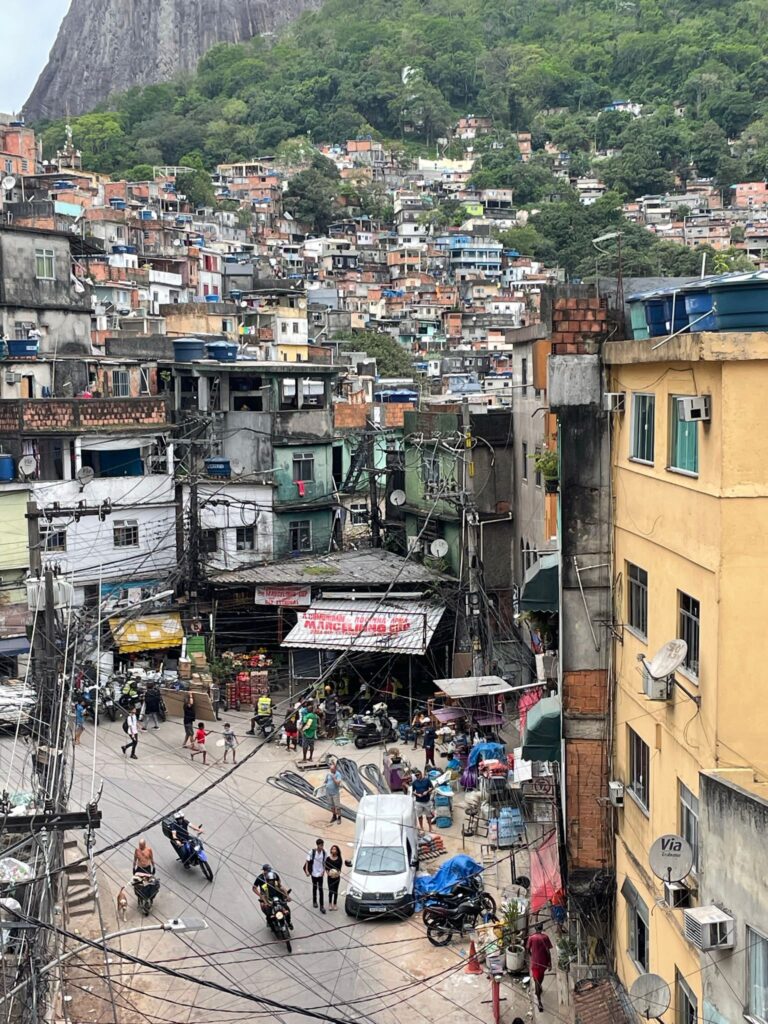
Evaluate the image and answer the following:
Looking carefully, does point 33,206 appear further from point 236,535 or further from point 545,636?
point 545,636

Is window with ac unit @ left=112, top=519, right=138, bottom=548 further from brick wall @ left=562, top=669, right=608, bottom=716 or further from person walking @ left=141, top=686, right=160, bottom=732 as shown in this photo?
brick wall @ left=562, top=669, right=608, bottom=716

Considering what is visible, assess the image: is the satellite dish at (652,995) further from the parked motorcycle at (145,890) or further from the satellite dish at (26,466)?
the satellite dish at (26,466)

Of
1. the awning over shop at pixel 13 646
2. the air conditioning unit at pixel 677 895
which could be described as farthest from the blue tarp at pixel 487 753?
the air conditioning unit at pixel 677 895

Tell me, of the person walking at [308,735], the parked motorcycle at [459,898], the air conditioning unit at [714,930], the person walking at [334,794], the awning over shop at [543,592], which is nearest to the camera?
the air conditioning unit at [714,930]

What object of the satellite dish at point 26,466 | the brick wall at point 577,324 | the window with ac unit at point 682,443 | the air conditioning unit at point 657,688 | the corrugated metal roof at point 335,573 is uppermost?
the brick wall at point 577,324

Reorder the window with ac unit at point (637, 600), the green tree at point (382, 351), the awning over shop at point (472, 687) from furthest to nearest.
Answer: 1. the green tree at point (382, 351)
2. the awning over shop at point (472, 687)
3. the window with ac unit at point (637, 600)

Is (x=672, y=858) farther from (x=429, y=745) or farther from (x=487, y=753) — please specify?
(x=429, y=745)

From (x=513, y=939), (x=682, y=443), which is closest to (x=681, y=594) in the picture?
(x=682, y=443)

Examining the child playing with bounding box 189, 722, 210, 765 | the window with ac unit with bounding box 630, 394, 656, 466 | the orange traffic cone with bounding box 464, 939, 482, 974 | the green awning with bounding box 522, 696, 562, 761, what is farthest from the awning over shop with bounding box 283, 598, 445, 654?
the window with ac unit with bounding box 630, 394, 656, 466
